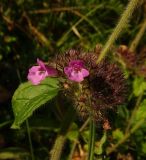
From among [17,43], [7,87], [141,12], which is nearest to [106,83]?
[7,87]

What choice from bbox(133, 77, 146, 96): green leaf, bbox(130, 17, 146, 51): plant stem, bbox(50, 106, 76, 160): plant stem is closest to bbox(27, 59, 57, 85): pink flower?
bbox(50, 106, 76, 160): plant stem

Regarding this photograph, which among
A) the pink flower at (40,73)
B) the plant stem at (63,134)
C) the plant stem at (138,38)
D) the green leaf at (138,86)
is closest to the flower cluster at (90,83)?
the pink flower at (40,73)

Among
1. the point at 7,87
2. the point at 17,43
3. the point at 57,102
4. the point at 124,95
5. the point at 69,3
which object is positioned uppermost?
the point at 69,3

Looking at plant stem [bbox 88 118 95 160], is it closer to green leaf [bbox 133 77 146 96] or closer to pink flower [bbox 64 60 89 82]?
pink flower [bbox 64 60 89 82]

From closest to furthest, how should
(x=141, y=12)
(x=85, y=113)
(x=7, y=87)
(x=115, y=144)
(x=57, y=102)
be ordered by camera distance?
(x=85, y=113), (x=115, y=144), (x=57, y=102), (x=7, y=87), (x=141, y=12)

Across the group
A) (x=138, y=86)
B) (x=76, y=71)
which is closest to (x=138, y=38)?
(x=138, y=86)

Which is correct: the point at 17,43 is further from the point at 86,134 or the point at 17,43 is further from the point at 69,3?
the point at 86,134
